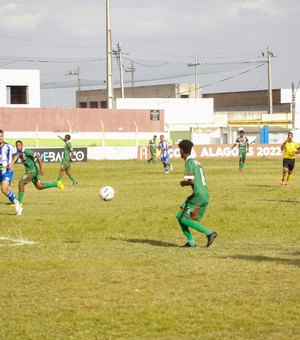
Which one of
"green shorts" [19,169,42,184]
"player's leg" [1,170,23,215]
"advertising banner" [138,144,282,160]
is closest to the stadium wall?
"advertising banner" [138,144,282,160]

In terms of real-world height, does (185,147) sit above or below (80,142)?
above

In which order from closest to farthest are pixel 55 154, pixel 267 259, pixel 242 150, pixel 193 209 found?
pixel 267 259 → pixel 193 209 → pixel 242 150 → pixel 55 154

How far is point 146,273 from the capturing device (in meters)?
12.0

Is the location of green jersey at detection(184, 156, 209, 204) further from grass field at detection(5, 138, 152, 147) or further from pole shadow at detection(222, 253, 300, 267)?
grass field at detection(5, 138, 152, 147)

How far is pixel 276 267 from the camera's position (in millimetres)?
12406

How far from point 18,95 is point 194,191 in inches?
2349

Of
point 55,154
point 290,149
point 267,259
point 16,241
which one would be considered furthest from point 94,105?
point 267,259

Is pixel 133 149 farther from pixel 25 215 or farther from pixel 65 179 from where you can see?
pixel 25 215

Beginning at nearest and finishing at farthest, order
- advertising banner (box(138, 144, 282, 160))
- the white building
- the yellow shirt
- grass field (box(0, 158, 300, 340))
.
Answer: grass field (box(0, 158, 300, 340))
the yellow shirt
advertising banner (box(138, 144, 282, 160))
the white building

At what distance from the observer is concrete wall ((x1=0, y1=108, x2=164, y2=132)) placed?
63875mm

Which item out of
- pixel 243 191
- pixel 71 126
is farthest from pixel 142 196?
pixel 71 126

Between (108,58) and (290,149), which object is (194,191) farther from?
(108,58)

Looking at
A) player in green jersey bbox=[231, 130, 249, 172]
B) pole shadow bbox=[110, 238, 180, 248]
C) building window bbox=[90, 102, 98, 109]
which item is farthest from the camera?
building window bbox=[90, 102, 98, 109]

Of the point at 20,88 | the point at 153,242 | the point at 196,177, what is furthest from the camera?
the point at 20,88
